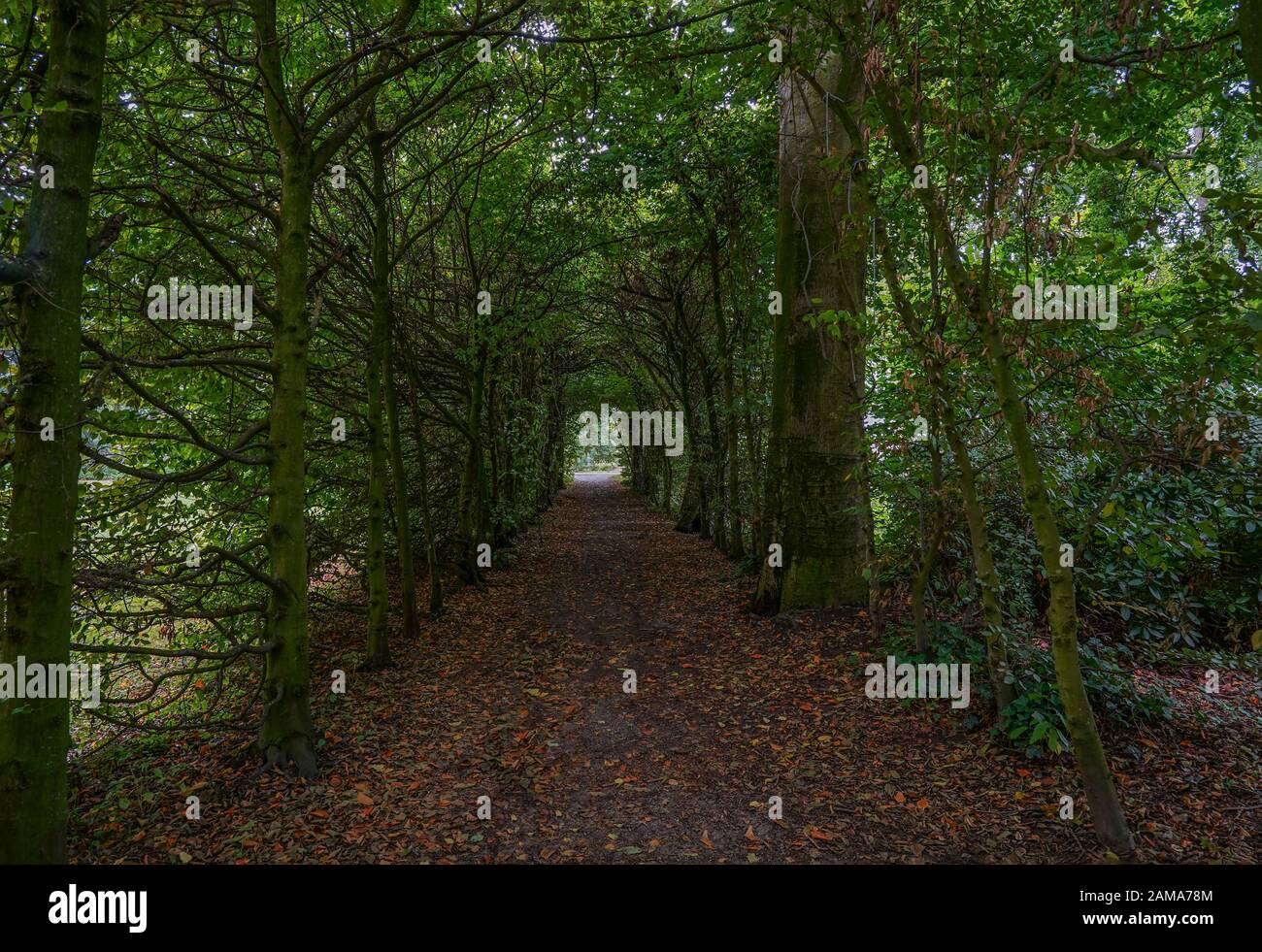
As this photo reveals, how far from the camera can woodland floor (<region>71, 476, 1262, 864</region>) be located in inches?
162

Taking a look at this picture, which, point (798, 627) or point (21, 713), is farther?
point (798, 627)

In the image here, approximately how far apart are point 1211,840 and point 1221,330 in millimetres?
3064

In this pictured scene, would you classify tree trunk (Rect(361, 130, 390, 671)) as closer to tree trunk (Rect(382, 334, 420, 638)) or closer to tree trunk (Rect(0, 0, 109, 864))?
tree trunk (Rect(382, 334, 420, 638))

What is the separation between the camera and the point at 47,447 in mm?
3182

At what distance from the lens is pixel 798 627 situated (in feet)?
26.6

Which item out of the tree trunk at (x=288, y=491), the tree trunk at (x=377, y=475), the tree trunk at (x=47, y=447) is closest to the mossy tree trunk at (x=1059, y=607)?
the tree trunk at (x=47, y=447)

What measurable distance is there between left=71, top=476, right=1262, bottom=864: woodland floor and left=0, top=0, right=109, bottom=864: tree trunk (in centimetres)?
129

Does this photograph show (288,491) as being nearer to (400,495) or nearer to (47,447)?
(47,447)

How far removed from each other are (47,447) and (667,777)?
448 cm

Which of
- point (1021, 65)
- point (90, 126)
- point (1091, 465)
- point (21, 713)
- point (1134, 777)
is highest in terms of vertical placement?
point (1021, 65)

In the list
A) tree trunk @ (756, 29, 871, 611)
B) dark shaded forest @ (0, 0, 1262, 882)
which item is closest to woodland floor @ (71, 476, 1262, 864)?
dark shaded forest @ (0, 0, 1262, 882)
